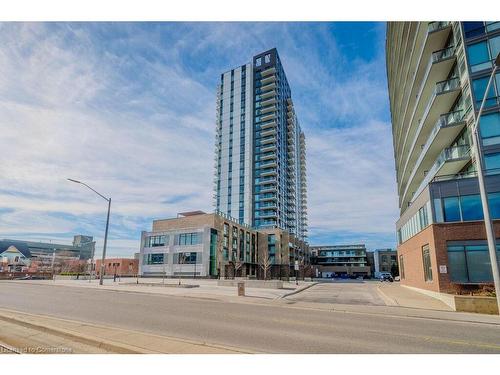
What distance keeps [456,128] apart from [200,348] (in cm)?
2862

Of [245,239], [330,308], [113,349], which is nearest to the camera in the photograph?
[113,349]

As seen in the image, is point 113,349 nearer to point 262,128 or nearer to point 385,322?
point 385,322

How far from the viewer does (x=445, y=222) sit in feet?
76.0

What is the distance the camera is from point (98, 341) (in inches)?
292

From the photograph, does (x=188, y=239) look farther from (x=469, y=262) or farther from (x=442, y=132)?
(x=469, y=262)

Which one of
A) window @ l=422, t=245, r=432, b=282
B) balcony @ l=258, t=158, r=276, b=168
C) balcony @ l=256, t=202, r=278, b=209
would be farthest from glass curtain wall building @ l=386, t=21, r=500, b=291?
balcony @ l=258, t=158, r=276, b=168

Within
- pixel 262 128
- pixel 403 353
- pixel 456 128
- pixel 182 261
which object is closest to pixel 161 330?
pixel 403 353

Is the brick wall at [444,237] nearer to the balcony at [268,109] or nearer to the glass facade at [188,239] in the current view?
the glass facade at [188,239]

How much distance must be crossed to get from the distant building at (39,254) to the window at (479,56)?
60221 mm

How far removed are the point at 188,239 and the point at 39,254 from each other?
118 metres

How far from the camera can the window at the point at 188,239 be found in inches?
2586

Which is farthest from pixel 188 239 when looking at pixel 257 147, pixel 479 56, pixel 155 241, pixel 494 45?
pixel 494 45

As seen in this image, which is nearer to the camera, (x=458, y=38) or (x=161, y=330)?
(x=161, y=330)

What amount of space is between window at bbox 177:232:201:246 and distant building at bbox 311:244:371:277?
8471 cm
